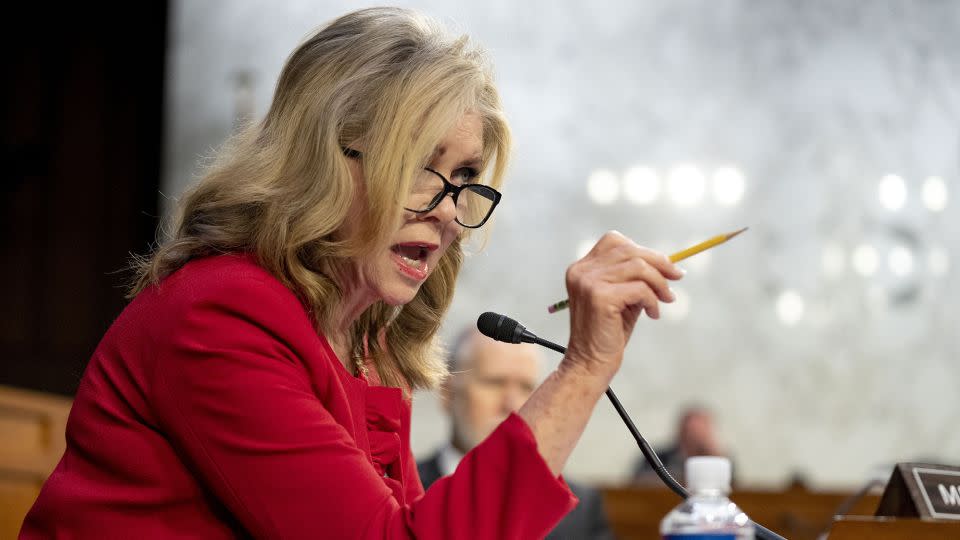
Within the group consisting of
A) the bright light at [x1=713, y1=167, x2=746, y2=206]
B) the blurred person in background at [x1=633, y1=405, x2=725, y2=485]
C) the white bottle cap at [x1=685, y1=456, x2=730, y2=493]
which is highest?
the bright light at [x1=713, y1=167, x2=746, y2=206]

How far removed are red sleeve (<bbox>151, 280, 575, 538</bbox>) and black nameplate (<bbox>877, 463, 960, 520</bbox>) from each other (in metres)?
0.38

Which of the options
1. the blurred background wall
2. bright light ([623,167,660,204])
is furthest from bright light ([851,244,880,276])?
bright light ([623,167,660,204])

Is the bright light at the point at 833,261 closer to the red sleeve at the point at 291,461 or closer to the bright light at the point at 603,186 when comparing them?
the bright light at the point at 603,186

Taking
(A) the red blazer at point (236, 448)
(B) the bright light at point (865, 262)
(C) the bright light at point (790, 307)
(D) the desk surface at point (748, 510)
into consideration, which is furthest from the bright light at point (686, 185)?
(A) the red blazer at point (236, 448)

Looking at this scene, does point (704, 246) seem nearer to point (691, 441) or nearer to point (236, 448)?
point (236, 448)

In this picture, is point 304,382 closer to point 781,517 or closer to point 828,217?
point 781,517

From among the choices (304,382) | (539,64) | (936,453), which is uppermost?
(539,64)

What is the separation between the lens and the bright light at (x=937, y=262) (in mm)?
6750

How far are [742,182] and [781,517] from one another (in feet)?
10.1

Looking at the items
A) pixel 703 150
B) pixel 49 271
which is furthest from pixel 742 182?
pixel 49 271

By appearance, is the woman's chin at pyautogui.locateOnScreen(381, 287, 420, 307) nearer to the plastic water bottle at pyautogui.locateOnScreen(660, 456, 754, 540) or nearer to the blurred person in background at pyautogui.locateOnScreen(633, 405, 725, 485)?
the plastic water bottle at pyautogui.locateOnScreen(660, 456, 754, 540)

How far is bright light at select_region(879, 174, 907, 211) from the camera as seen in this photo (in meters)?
6.77

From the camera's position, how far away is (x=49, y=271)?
5.91m

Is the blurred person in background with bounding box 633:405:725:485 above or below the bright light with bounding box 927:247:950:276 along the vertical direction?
below
